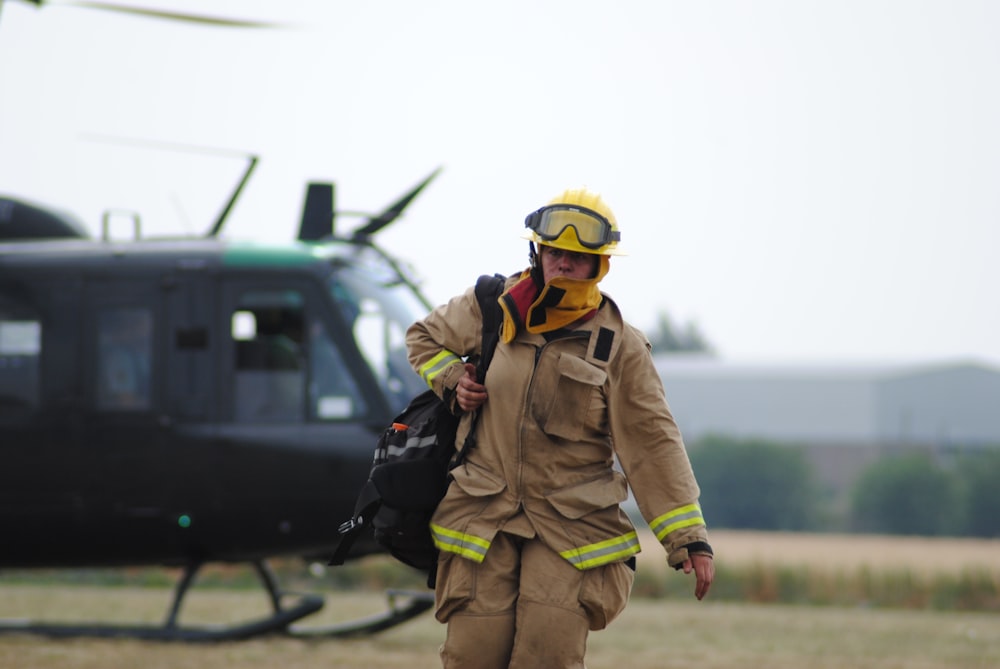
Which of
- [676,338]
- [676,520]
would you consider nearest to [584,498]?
[676,520]

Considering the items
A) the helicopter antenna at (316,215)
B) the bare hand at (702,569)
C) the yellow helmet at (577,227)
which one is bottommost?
the bare hand at (702,569)

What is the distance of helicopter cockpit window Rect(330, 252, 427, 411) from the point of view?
10211 mm

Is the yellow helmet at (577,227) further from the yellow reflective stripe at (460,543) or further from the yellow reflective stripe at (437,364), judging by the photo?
the yellow reflective stripe at (460,543)

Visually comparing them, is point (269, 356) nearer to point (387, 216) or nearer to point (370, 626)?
point (387, 216)

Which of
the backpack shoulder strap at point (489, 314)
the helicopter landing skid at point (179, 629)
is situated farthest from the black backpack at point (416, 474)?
the helicopter landing skid at point (179, 629)

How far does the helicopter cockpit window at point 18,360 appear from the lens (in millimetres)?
10062

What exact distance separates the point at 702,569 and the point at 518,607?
1.92 feet

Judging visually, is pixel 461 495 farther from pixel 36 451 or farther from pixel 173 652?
pixel 36 451

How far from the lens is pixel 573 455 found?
494 centimetres

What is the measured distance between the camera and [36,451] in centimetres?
998

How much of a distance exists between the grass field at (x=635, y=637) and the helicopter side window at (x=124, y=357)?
1581 millimetres

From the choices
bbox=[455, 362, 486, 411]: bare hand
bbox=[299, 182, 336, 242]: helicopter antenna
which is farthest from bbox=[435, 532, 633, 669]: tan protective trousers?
bbox=[299, 182, 336, 242]: helicopter antenna

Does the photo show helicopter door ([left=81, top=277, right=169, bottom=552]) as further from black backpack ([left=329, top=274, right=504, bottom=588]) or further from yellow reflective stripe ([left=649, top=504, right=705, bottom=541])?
yellow reflective stripe ([left=649, top=504, right=705, bottom=541])

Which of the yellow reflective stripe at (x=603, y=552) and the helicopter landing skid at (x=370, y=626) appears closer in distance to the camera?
the yellow reflective stripe at (x=603, y=552)
